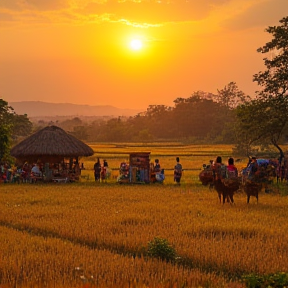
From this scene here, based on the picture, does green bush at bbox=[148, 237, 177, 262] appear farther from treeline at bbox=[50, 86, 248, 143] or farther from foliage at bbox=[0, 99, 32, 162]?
treeline at bbox=[50, 86, 248, 143]

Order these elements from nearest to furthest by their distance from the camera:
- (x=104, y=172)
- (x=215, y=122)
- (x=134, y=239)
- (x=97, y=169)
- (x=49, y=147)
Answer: (x=134, y=239)
(x=97, y=169)
(x=104, y=172)
(x=49, y=147)
(x=215, y=122)

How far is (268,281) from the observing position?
24.2ft

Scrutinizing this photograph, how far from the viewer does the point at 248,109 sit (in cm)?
2697

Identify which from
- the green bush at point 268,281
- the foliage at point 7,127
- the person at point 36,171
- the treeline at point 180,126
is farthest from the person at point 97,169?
the treeline at point 180,126

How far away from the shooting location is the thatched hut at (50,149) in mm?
29359

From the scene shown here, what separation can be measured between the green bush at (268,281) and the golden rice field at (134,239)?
209 mm

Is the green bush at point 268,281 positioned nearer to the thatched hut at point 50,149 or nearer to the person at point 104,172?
the person at point 104,172

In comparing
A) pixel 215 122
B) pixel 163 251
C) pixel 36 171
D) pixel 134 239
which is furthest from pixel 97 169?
pixel 215 122

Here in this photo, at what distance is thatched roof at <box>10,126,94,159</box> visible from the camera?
29.3m

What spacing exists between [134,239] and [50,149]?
763 inches

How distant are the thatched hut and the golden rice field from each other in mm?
9188

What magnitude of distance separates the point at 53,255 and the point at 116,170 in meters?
25.3

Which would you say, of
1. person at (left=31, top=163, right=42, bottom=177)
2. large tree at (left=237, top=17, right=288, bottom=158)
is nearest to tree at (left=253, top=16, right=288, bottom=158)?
large tree at (left=237, top=17, right=288, bottom=158)

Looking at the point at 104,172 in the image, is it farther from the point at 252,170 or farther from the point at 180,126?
the point at 180,126
